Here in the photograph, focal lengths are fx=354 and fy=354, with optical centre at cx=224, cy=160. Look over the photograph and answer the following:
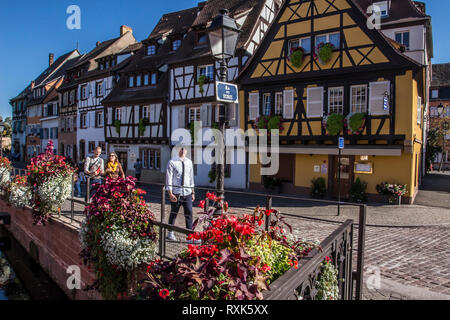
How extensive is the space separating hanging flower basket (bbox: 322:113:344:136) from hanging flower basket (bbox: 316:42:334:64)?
2.51 meters

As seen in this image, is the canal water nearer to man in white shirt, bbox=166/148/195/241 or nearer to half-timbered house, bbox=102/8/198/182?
man in white shirt, bbox=166/148/195/241

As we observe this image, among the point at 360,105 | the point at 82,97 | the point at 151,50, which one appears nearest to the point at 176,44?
the point at 151,50

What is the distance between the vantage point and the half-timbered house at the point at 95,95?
2934cm

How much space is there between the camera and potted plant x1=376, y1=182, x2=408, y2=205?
14.3m

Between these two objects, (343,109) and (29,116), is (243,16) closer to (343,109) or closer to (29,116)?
(343,109)

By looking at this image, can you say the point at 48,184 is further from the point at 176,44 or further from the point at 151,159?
the point at 176,44

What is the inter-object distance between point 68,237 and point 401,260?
7.12 m

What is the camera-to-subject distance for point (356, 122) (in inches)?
576

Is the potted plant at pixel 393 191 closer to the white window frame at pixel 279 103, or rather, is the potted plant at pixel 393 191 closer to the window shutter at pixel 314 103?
the window shutter at pixel 314 103

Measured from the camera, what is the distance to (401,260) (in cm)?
669

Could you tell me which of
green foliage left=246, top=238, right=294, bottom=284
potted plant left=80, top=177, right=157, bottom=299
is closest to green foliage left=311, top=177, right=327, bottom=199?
potted plant left=80, top=177, right=157, bottom=299

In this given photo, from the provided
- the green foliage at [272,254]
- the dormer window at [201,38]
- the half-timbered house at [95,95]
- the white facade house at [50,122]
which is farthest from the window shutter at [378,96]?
the white facade house at [50,122]

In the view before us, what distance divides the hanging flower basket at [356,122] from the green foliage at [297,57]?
350 cm

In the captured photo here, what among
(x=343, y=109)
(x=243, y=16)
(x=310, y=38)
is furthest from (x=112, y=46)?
(x=343, y=109)
